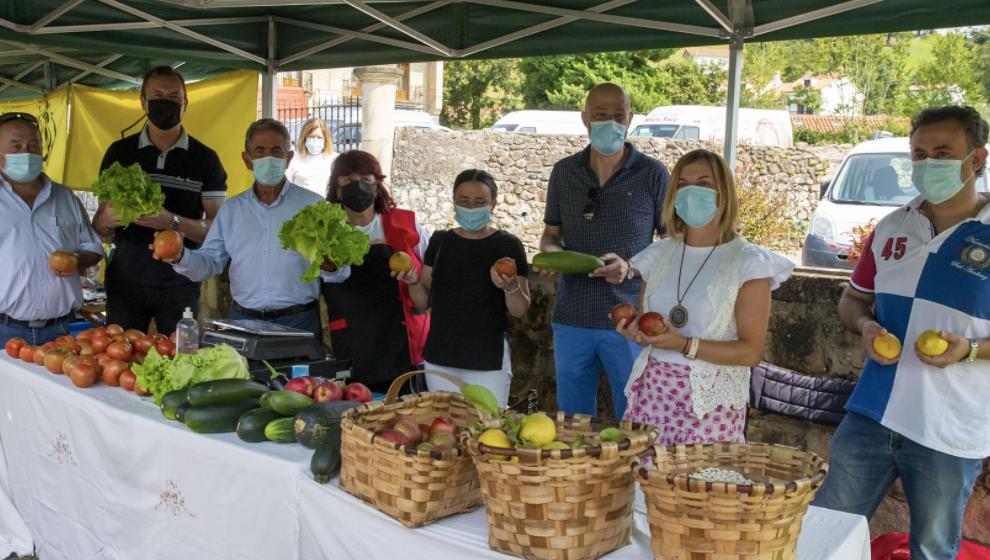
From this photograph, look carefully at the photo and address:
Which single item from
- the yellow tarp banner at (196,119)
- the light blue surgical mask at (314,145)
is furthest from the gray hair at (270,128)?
the light blue surgical mask at (314,145)

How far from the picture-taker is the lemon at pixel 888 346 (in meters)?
2.78

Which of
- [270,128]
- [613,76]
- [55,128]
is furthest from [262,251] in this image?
[613,76]

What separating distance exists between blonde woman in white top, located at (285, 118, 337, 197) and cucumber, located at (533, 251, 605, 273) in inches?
221

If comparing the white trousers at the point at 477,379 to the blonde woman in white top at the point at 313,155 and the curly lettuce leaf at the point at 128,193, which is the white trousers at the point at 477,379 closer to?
the curly lettuce leaf at the point at 128,193

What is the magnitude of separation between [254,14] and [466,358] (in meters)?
3.60

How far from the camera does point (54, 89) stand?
27.3 feet

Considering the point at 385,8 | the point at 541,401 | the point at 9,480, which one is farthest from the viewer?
the point at 385,8

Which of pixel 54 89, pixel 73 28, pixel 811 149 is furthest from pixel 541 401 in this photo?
pixel 811 149

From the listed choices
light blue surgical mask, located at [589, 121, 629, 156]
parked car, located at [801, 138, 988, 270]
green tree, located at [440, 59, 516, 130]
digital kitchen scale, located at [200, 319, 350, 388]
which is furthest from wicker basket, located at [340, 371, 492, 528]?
green tree, located at [440, 59, 516, 130]

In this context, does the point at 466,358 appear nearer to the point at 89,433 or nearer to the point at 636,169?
the point at 636,169

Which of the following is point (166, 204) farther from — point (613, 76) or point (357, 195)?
point (613, 76)

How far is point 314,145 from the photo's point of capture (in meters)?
A: 9.31

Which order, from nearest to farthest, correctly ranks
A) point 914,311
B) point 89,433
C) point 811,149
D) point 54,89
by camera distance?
point 914,311
point 89,433
point 54,89
point 811,149

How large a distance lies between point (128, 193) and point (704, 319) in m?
2.77
